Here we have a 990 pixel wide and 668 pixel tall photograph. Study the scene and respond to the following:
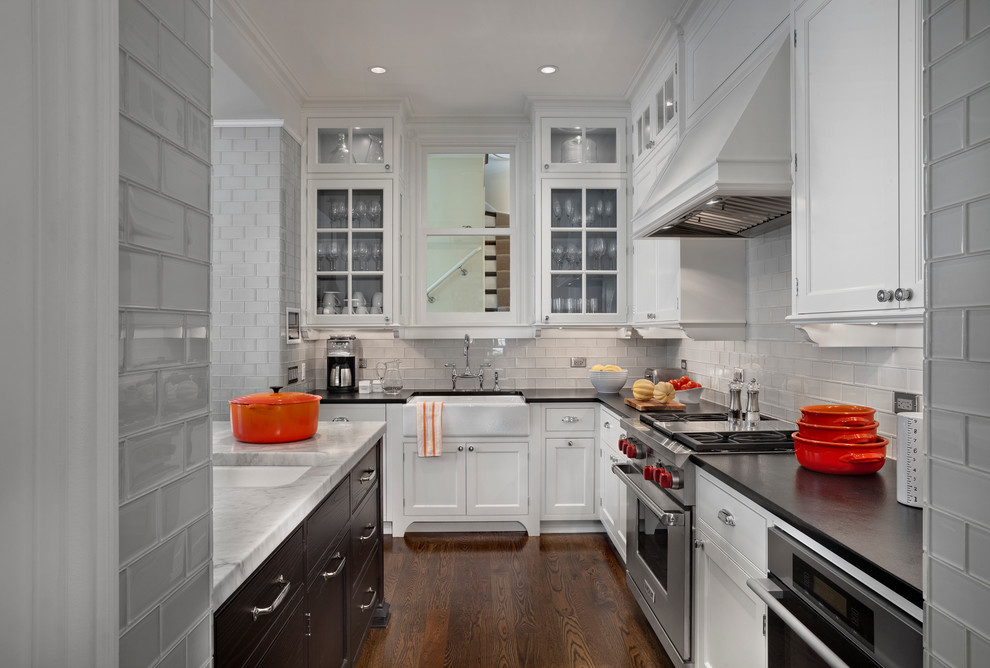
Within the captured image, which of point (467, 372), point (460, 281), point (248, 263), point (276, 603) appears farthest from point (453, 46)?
point (276, 603)

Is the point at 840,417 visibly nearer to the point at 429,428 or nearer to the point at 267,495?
the point at 267,495

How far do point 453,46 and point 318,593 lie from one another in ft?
8.88

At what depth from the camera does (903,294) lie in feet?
4.43

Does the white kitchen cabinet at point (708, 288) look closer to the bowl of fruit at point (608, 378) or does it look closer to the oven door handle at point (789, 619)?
the bowl of fruit at point (608, 378)

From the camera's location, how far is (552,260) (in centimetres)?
385

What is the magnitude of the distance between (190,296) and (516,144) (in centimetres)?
356

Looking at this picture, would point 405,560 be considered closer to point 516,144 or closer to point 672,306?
point 672,306

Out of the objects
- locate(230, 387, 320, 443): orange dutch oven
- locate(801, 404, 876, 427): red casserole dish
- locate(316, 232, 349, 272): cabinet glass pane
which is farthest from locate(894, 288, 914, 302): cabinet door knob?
locate(316, 232, 349, 272): cabinet glass pane

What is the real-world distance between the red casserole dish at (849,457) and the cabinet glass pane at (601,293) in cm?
220

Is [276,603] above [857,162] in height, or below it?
below

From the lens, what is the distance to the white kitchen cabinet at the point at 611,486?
3.10 meters

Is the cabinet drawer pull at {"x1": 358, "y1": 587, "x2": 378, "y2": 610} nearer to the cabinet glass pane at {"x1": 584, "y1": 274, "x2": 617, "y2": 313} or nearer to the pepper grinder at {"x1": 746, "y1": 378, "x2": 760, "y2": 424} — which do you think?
the pepper grinder at {"x1": 746, "y1": 378, "x2": 760, "y2": 424}

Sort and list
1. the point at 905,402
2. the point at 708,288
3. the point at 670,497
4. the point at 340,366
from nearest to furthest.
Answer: the point at 905,402 < the point at 670,497 < the point at 708,288 < the point at 340,366

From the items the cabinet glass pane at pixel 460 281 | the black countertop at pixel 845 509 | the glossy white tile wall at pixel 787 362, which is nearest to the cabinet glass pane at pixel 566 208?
the cabinet glass pane at pixel 460 281
